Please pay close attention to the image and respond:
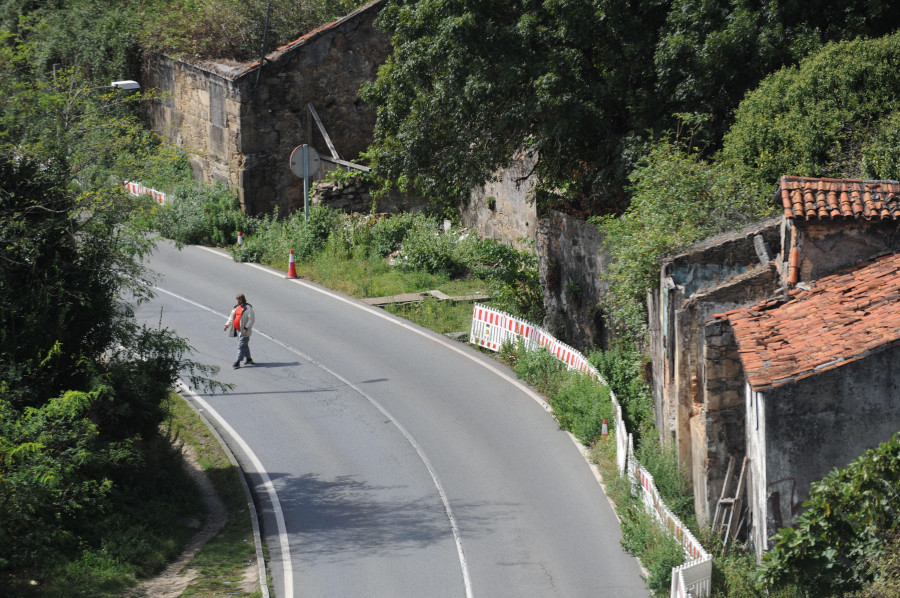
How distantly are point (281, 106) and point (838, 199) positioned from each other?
21.5m

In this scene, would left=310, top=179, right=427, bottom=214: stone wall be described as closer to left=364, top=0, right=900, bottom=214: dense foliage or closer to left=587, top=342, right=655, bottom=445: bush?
left=364, top=0, right=900, bottom=214: dense foliage

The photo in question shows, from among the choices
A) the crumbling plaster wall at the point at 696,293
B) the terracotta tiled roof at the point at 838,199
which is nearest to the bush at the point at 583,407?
the crumbling plaster wall at the point at 696,293

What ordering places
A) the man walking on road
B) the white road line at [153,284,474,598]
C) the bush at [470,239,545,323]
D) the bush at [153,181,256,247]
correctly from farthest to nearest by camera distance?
the bush at [153,181,256,247] → the bush at [470,239,545,323] → the man walking on road → the white road line at [153,284,474,598]

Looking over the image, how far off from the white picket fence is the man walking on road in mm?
4694

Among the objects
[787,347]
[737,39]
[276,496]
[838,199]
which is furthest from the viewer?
[737,39]

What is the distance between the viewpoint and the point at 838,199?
13242 mm

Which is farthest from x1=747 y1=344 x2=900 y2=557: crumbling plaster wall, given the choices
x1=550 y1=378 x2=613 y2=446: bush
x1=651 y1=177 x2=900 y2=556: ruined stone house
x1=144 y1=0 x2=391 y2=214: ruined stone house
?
x1=144 y1=0 x2=391 y2=214: ruined stone house

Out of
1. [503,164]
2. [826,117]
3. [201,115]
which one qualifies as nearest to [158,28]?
[201,115]

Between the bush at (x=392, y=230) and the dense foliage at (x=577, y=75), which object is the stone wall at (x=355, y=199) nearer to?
the bush at (x=392, y=230)

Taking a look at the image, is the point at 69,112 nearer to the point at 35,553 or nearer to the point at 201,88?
the point at 35,553

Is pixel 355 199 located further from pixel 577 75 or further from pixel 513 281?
pixel 577 75

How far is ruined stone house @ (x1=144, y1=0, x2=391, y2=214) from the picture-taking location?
31234 mm

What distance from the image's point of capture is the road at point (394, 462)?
1359cm

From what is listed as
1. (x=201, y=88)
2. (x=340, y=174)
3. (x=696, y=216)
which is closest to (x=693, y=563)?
(x=696, y=216)
